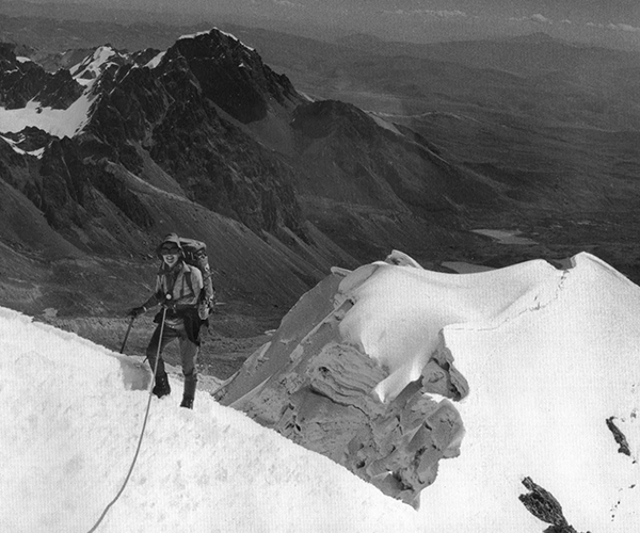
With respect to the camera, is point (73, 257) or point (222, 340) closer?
point (222, 340)

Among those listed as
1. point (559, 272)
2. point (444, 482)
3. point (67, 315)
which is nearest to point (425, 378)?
point (444, 482)

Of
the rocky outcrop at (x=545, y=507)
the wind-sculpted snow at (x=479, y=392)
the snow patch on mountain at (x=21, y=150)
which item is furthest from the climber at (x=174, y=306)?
the snow patch on mountain at (x=21, y=150)

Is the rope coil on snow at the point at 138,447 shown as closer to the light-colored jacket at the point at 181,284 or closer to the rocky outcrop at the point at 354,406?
the light-colored jacket at the point at 181,284

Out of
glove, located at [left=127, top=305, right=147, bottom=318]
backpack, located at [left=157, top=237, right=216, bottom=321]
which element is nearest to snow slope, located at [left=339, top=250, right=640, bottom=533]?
backpack, located at [left=157, top=237, right=216, bottom=321]

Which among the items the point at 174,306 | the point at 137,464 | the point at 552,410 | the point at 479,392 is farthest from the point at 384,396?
the point at 137,464

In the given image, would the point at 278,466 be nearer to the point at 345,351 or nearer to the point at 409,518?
the point at 409,518

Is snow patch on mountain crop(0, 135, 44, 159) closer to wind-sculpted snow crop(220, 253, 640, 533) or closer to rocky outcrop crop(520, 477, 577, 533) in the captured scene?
wind-sculpted snow crop(220, 253, 640, 533)
